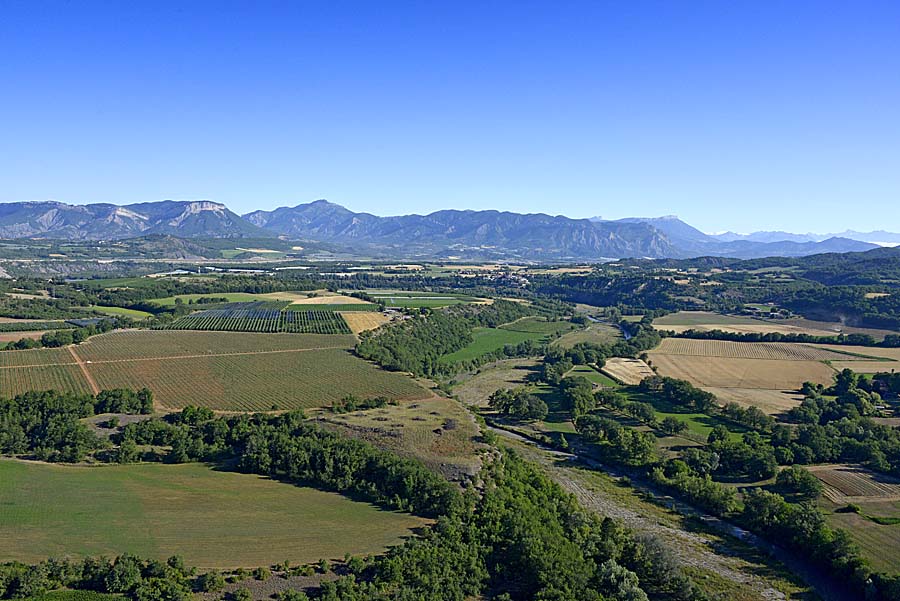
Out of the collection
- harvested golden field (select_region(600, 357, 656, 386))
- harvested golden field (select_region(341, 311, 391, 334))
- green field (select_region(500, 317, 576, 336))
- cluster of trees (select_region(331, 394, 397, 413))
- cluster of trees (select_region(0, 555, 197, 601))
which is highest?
harvested golden field (select_region(341, 311, 391, 334))

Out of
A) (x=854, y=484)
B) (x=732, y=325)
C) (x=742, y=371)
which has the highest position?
(x=732, y=325)

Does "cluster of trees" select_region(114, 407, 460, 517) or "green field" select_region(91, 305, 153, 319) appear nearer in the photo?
"cluster of trees" select_region(114, 407, 460, 517)

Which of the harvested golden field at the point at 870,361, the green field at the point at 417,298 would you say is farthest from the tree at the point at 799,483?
the green field at the point at 417,298

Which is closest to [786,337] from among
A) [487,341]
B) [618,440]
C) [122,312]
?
[487,341]

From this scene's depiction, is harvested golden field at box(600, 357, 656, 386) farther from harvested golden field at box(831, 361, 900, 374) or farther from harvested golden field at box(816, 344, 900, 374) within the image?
harvested golden field at box(816, 344, 900, 374)

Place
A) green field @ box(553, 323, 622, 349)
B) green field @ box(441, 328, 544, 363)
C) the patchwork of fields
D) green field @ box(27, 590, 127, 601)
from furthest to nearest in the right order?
the patchwork of fields, green field @ box(553, 323, 622, 349), green field @ box(441, 328, 544, 363), green field @ box(27, 590, 127, 601)

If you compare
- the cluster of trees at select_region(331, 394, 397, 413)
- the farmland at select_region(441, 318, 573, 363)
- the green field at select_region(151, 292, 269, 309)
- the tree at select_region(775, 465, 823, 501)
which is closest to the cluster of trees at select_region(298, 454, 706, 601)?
the tree at select_region(775, 465, 823, 501)

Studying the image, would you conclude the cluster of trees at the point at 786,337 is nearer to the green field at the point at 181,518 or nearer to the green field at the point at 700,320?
the green field at the point at 700,320

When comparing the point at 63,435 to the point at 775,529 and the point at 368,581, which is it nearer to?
the point at 368,581

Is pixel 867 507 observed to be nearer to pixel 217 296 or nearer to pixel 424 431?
pixel 424 431
